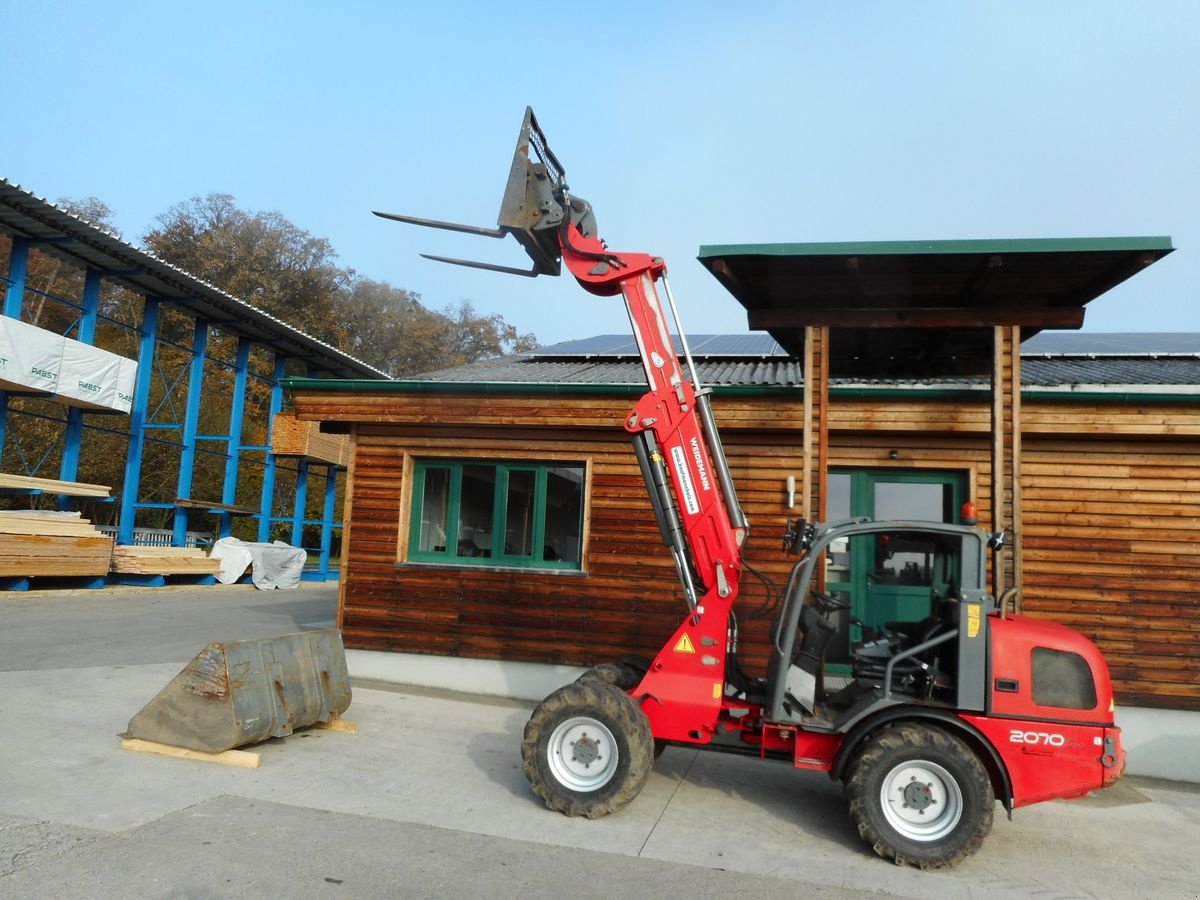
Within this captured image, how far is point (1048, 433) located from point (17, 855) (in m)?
8.55

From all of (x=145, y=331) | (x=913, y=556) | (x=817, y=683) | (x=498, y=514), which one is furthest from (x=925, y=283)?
(x=145, y=331)

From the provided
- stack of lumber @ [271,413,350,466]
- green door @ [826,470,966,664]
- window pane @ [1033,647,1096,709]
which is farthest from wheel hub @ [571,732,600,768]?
stack of lumber @ [271,413,350,466]

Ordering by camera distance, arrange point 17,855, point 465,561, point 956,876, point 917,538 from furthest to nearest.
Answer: point 465,561, point 917,538, point 956,876, point 17,855

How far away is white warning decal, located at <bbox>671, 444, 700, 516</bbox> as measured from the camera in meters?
6.20

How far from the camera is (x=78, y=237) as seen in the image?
746 inches

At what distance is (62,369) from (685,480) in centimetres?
1716

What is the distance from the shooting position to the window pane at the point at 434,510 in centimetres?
1002

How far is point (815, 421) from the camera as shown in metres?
8.30

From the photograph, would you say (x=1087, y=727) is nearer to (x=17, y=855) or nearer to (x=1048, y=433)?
(x=1048, y=433)

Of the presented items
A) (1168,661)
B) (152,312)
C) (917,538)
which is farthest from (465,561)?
(152,312)

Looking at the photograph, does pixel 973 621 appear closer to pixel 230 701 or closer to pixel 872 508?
pixel 872 508

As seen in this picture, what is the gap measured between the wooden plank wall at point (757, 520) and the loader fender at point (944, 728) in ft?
6.89

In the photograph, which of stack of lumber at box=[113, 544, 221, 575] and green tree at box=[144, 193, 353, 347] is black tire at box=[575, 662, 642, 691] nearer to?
stack of lumber at box=[113, 544, 221, 575]

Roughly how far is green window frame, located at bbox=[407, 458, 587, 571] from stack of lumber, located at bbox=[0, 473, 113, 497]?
11.9 metres
